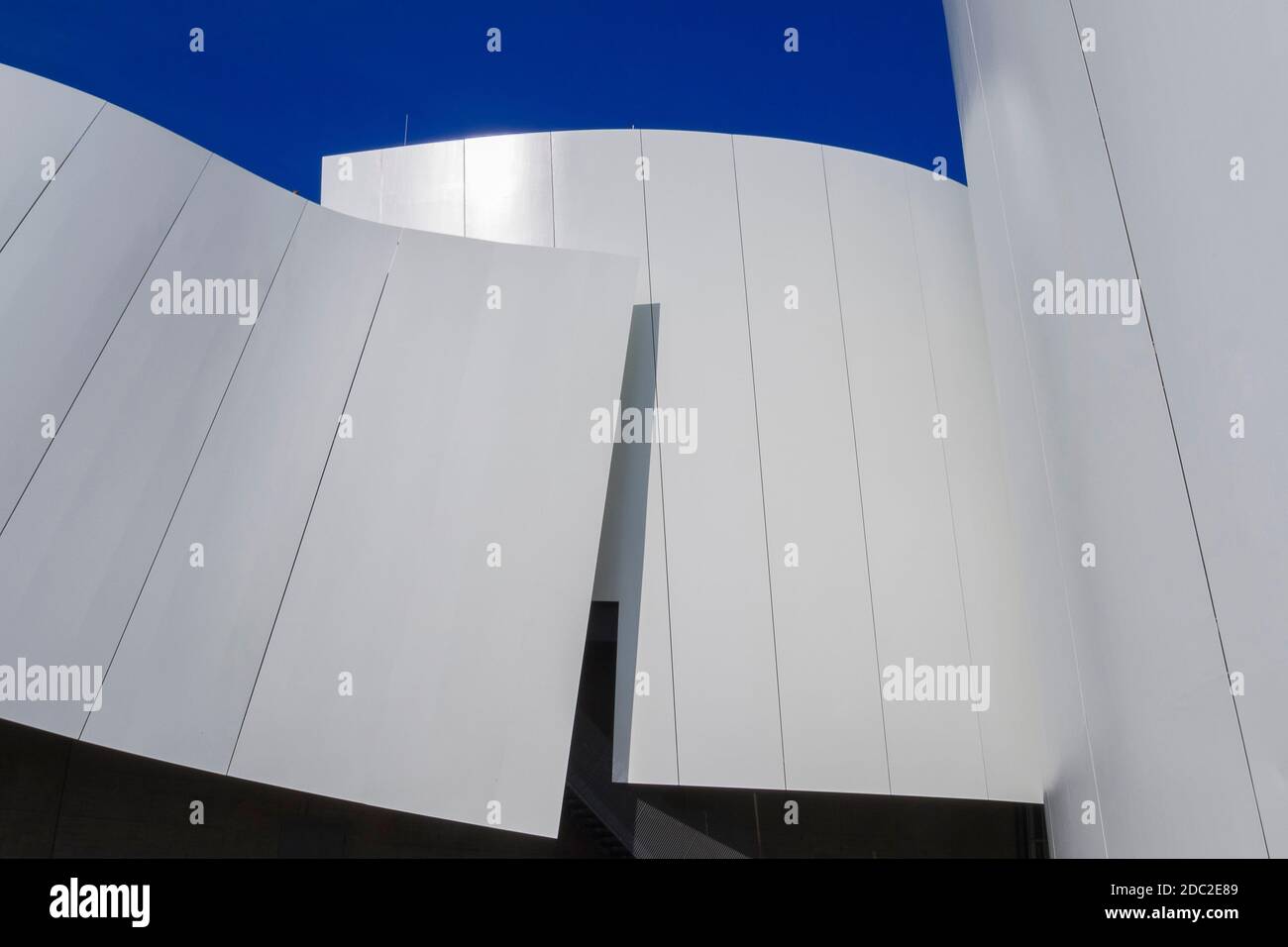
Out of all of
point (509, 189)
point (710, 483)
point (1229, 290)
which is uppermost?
point (509, 189)

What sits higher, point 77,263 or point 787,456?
point 77,263

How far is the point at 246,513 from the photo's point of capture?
11.1 meters

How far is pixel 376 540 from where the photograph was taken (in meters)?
11.3

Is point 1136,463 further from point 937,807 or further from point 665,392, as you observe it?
point 937,807

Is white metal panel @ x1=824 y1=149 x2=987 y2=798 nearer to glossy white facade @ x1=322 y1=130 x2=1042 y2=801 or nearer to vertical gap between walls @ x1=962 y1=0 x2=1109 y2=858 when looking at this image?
glossy white facade @ x1=322 y1=130 x2=1042 y2=801

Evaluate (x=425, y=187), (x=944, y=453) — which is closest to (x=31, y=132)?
(x=425, y=187)

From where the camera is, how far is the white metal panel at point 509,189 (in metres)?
15.2

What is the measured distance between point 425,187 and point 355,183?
131cm

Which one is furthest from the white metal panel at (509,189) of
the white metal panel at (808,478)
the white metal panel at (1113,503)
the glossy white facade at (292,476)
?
the white metal panel at (1113,503)

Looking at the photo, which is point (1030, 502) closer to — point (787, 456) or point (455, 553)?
point (787, 456)

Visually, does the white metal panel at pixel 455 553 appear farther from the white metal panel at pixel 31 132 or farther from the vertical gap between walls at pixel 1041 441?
the vertical gap between walls at pixel 1041 441

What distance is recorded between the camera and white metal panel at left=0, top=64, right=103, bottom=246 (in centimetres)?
1057
